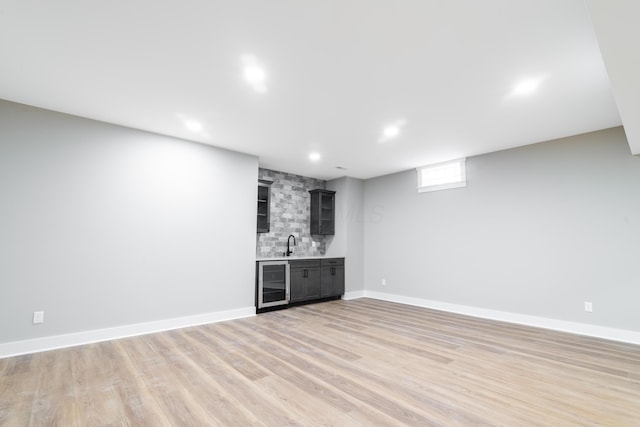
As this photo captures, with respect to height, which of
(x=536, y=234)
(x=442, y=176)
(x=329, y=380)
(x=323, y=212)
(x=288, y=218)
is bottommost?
(x=329, y=380)

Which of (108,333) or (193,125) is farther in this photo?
(193,125)

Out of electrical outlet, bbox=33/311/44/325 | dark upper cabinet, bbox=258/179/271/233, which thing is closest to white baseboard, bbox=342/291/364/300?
dark upper cabinet, bbox=258/179/271/233

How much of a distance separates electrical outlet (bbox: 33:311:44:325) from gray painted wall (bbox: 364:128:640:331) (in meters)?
5.38

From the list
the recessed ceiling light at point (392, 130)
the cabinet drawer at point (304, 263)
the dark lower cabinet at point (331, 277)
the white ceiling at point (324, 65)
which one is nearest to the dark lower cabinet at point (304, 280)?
the cabinet drawer at point (304, 263)

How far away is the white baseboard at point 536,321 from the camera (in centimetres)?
354

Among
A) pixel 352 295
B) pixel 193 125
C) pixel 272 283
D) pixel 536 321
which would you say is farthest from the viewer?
pixel 352 295

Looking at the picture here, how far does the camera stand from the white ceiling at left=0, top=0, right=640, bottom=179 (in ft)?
6.33

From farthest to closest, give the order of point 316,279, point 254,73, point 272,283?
point 316,279 < point 272,283 < point 254,73

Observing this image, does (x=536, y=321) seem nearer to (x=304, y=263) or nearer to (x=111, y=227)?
(x=304, y=263)

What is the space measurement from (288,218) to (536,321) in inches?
178

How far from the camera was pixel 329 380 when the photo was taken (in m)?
2.45

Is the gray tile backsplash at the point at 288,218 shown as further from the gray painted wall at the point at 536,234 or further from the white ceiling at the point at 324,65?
the white ceiling at the point at 324,65

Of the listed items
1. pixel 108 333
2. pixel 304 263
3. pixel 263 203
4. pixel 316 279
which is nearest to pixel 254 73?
pixel 263 203

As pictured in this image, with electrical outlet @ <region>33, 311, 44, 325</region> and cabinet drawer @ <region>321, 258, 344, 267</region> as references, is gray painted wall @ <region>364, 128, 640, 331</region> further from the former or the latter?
electrical outlet @ <region>33, 311, 44, 325</region>
